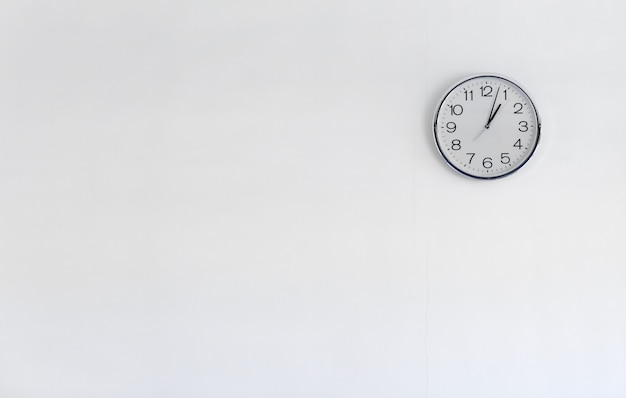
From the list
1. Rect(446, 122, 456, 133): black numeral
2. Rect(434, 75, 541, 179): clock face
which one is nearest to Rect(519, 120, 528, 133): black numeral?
Rect(434, 75, 541, 179): clock face

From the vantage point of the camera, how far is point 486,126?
5.35 ft

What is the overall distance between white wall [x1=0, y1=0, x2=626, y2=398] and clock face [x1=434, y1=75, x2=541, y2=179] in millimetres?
37

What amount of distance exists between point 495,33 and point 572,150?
14.9 inches

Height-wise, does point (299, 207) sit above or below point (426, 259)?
above

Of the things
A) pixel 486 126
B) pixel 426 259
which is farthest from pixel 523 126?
pixel 426 259

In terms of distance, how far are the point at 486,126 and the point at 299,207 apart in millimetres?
550

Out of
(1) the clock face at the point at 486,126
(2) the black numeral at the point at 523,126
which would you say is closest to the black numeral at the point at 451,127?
(1) the clock face at the point at 486,126

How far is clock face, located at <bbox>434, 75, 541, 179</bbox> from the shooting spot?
1619mm

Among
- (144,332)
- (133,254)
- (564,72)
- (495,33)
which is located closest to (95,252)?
(133,254)

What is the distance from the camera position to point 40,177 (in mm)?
1756

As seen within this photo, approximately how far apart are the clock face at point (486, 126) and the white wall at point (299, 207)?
4cm

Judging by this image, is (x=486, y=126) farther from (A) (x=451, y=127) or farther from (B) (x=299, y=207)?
(B) (x=299, y=207)

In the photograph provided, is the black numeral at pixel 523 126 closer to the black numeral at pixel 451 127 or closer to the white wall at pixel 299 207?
the white wall at pixel 299 207

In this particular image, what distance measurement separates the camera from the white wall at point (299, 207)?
1.62 meters
